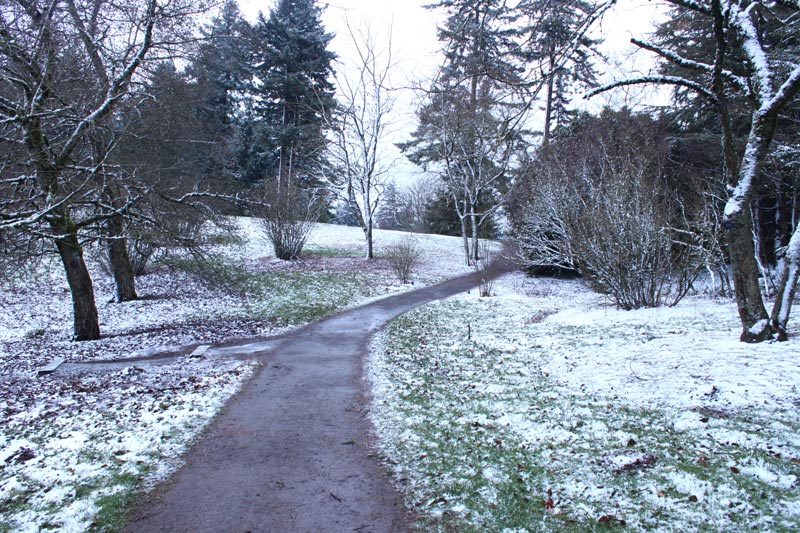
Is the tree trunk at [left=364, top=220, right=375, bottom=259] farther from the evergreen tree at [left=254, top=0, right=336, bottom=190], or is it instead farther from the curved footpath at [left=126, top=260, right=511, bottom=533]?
the curved footpath at [left=126, top=260, right=511, bottom=533]

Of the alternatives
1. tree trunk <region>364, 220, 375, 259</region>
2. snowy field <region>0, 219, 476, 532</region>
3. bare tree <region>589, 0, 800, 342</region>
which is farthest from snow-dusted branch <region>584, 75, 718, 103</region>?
tree trunk <region>364, 220, 375, 259</region>

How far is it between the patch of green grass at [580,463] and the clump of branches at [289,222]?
54.8 feet

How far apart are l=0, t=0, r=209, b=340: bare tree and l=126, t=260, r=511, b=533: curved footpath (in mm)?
5049

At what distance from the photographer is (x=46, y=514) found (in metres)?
3.63

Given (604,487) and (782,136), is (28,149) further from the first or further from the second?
(782,136)

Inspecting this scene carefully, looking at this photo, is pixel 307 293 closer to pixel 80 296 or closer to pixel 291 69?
pixel 80 296

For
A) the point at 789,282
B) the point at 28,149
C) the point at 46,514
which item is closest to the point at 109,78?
the point at 28,149

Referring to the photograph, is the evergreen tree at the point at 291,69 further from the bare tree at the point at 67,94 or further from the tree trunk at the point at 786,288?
the tree trunk at the point at 786,288

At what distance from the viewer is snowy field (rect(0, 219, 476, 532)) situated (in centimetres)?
403

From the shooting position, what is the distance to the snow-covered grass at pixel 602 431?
131 inches

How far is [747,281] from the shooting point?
589cm

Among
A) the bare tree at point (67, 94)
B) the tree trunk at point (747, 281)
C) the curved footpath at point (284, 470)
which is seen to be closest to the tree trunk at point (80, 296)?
the bare tree at point (67, 94)

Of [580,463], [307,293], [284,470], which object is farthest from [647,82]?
[307,293]

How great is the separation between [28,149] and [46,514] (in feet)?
25.2
